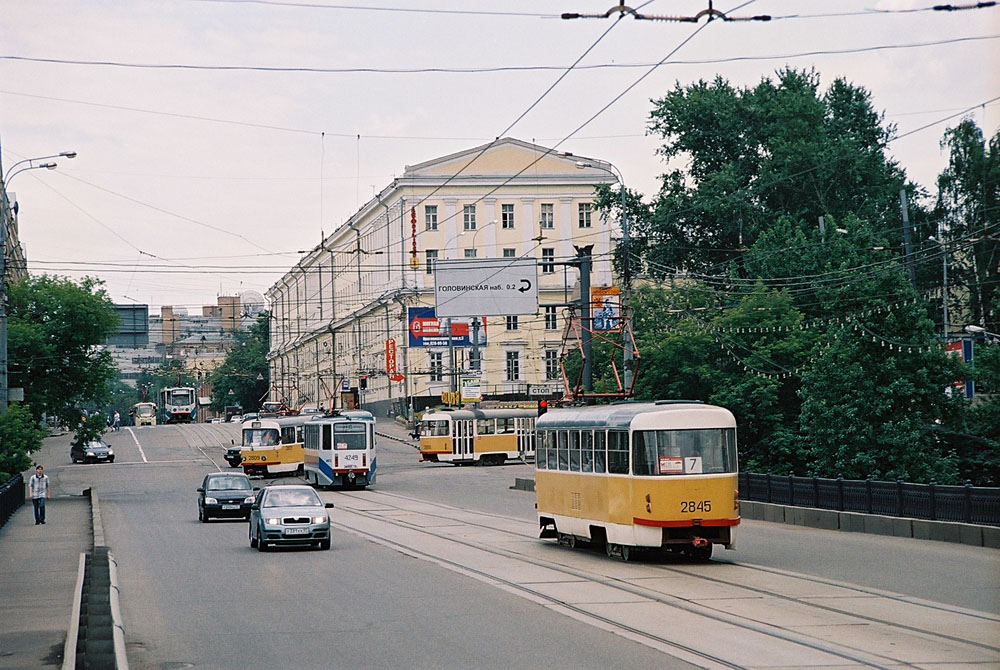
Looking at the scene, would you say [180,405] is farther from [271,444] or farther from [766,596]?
[766,596]

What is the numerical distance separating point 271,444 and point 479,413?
40.7ft

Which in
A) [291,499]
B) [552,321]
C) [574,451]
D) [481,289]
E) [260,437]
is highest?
[552,321]

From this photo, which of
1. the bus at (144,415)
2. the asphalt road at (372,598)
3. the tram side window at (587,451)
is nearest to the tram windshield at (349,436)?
the asphalt road at (372,598)

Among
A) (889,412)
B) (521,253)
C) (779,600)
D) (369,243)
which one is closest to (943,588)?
(779,600)

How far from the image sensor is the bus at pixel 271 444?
61156 millimetres

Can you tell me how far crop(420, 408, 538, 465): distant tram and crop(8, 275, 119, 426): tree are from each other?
18.8m

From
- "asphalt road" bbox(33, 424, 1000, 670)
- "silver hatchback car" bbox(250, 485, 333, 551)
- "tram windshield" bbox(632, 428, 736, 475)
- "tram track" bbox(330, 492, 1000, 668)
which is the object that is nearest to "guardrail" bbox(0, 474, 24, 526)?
"asphalt road" bbox(33, 424, 1000, 670)

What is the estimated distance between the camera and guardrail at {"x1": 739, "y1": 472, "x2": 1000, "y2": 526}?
23.8 m

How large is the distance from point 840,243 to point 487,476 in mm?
19087

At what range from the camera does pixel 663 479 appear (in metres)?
21.7

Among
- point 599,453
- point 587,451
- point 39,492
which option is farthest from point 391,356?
point 599,453

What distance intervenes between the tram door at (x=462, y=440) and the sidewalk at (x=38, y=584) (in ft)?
96.8

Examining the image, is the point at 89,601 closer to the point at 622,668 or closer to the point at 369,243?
the point at 622,668

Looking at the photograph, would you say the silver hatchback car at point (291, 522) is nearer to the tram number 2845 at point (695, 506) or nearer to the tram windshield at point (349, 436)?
the tram number 2845 at point (695, 506)
